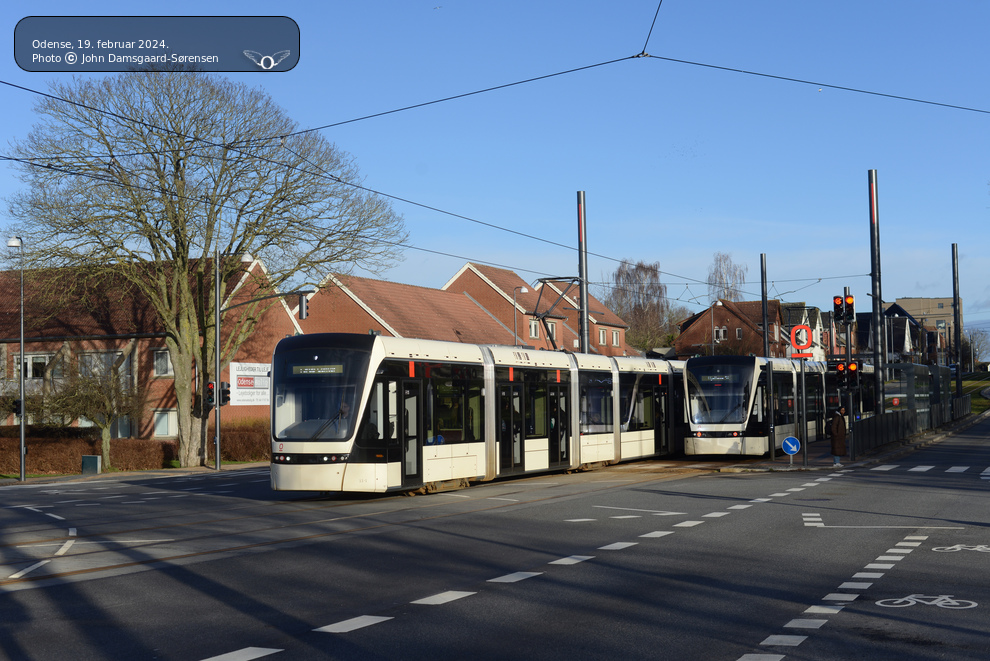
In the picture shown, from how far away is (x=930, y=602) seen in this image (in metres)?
8.95

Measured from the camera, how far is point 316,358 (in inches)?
745

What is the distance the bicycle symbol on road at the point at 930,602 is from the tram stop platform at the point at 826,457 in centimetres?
1782

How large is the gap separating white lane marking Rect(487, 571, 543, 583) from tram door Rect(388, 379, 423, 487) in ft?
28.2

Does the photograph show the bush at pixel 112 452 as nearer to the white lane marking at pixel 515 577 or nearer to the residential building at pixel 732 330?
the white lane marking at pixel 515 577

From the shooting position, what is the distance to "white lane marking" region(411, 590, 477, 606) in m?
9.15

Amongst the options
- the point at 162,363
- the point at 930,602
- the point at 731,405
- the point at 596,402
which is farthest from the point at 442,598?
the point at 162,363

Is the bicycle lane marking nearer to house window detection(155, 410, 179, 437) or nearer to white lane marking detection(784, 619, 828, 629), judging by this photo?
white lane marking detection(784, 619, 828, 629)

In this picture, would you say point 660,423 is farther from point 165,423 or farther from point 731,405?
point 165,423

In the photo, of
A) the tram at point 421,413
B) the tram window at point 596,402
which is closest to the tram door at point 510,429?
the tram at point 421,413

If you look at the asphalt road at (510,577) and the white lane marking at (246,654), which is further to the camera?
the asphalt road at (510,577)

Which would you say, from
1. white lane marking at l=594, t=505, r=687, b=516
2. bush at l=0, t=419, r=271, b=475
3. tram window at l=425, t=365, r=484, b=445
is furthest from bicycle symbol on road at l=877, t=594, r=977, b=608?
bush at l=0, t=419, r=271, b=475

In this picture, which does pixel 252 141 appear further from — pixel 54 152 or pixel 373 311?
pixel 373 311

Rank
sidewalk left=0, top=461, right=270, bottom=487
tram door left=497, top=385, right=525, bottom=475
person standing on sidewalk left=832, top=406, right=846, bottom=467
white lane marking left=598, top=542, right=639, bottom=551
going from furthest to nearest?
sidewalk left=0, top=461, right=270, bottom=487, person standing on sidewalk left=832, top=406, right=846, bottom=467, tram door left=497, top=385, right=525, bottom=475, white lane marking left=598, top=542, right=639, bottom=551

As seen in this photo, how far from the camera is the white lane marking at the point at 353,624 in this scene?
8000mm
